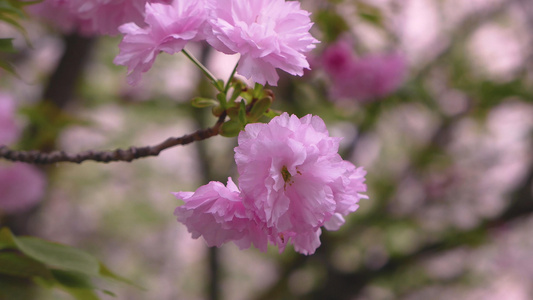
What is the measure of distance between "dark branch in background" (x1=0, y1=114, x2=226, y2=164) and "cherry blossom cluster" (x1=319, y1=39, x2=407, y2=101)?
2.75 feet

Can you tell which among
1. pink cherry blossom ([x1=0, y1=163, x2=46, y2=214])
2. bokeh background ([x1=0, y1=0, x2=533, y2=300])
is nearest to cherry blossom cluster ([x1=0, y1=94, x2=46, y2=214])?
pink cherry blossom ([x1=0, y1=163, x2=46, y2=214])

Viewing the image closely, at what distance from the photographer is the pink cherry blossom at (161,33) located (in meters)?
0.44

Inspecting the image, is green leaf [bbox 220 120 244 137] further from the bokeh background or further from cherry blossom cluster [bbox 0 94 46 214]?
cherry blossom cluster [bbox 0 94 46 214]

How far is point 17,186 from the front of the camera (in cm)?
147

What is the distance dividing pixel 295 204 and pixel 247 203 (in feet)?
0.15

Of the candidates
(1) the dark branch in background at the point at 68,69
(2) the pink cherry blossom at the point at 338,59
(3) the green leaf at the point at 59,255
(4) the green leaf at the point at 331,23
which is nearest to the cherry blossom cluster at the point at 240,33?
(3) the green leaf at the point at 59,255

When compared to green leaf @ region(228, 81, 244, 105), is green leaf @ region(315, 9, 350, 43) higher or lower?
lower

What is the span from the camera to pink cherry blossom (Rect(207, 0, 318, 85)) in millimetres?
421

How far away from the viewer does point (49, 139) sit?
1269mm

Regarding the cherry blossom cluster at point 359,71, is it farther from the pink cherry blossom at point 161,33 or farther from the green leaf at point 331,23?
the pink cherry blossom at point 161,33

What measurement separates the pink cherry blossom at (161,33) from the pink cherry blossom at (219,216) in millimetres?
133

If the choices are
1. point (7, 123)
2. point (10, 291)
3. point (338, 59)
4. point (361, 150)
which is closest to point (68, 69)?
point (7, 123)

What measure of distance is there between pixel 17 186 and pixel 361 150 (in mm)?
1719

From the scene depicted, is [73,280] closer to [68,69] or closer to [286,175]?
[286,175]
